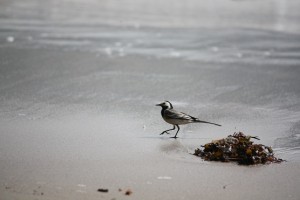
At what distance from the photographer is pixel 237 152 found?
729 centimetres

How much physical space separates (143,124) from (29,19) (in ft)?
40.0

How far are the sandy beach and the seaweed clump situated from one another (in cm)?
14

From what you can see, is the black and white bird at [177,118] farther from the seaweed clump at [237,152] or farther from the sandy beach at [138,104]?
the seaweed clump at [237,152]

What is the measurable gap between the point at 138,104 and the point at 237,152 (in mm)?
2949

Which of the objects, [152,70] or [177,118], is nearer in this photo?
[177,118]

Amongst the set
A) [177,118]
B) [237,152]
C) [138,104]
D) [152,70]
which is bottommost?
[237,152]

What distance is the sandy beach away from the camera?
6.36 m

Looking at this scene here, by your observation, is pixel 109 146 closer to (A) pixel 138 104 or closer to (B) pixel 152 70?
(A) pixel 138 104

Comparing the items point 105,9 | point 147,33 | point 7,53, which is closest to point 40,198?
point 7,53

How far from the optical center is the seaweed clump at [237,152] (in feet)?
23.6

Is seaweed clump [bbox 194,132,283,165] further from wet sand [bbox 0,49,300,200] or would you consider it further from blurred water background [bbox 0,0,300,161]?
blurred water background [bbox 0,0,300,161]

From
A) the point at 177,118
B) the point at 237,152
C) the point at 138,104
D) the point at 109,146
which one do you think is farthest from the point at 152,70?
the point at 237,152

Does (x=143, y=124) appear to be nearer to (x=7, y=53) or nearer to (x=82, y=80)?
(x=82, y=80)

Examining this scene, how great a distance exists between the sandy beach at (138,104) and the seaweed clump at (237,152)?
144mm
